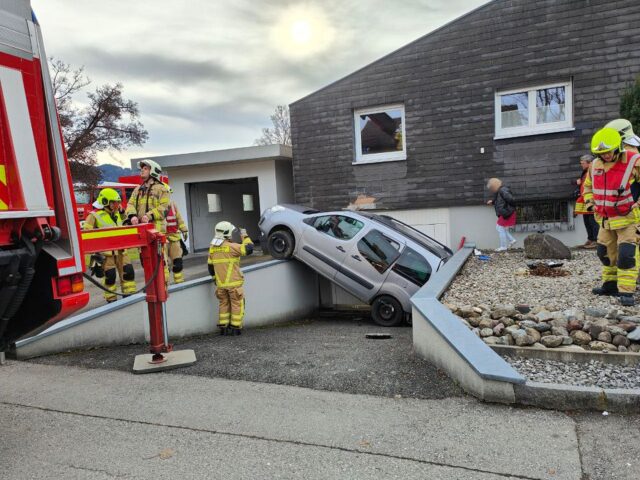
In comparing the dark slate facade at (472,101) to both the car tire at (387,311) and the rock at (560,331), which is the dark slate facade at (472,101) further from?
the rock at (560,331)

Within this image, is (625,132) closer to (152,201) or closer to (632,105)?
(632,105)

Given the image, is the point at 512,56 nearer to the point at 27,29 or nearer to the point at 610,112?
the point at 610,112

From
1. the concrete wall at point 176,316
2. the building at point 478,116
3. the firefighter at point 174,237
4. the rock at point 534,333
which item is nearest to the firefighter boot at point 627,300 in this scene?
the rock at point 534,333

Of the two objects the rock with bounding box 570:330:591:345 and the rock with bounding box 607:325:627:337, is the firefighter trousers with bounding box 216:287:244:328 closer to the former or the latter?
the rock with bounding box 570:330:591:345

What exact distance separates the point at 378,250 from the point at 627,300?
12.7 feet

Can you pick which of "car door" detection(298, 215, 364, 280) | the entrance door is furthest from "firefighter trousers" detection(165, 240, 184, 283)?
the entrance door

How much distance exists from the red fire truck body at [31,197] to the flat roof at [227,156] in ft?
36.3

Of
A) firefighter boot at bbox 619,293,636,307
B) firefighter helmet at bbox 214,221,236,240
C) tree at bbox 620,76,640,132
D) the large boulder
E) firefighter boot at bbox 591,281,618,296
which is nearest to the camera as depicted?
firefighter boot at bbox 619,293,636,307

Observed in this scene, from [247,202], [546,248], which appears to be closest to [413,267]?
[546,248]

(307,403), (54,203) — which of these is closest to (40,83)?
(54,203)

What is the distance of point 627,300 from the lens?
5344mm

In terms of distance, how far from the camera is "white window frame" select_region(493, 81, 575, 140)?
1125cm

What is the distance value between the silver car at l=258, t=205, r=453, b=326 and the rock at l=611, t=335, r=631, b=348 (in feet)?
12.8

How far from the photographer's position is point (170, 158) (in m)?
15.1
